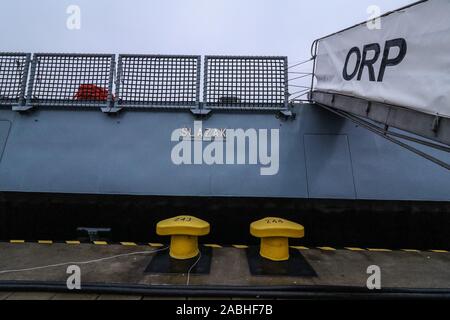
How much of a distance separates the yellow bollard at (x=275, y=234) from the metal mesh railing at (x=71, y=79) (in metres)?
3.88

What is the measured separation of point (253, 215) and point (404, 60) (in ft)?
10.4

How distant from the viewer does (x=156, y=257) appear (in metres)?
4.18

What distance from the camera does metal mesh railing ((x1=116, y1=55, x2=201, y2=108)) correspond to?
532 centimetres

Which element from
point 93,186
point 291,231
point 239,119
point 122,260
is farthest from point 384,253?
point 93,186

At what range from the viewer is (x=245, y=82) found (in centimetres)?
549

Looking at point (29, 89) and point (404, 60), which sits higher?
point (29, 89)

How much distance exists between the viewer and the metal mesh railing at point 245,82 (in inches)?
209

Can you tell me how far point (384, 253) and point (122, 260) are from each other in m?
4.47

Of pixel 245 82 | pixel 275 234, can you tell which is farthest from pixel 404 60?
pixel 245 82

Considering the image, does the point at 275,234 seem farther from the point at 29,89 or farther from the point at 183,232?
the point at 29,89

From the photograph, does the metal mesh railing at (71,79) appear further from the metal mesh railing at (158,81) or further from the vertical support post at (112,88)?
the metal mesh railing at (158,81)

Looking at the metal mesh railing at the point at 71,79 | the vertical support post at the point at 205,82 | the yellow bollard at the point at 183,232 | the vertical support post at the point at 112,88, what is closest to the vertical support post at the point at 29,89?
the metal mesh railing at the point at 71,79
